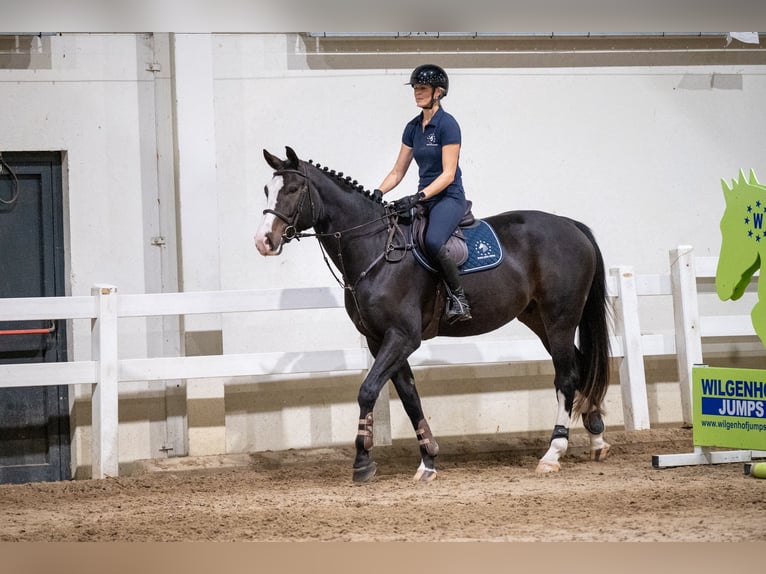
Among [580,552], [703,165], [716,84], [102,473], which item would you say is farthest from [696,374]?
[102,473]

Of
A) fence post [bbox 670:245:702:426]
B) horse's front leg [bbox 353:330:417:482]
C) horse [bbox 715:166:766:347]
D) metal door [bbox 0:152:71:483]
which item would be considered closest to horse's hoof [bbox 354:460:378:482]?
Result: horse's front leg [bbox 353:330:417:482]

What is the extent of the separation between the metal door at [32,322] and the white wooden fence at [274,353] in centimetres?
71

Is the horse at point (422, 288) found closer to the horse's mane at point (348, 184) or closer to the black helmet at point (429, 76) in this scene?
the horse's mane at point (348, 184)

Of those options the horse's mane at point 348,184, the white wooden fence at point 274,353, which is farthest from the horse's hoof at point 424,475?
the horse's mane at point 348,184

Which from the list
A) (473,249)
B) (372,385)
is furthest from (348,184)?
(372,385)

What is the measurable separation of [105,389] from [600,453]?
11.5 ft

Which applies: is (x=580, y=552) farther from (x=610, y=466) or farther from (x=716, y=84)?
(x=716, y=84)

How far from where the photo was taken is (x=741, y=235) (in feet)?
16.3

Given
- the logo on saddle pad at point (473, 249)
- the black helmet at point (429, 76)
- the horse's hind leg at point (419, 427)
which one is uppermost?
the black helmet at point (429, 76)

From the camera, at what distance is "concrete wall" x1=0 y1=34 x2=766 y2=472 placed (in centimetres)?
673

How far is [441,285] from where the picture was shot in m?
5.55

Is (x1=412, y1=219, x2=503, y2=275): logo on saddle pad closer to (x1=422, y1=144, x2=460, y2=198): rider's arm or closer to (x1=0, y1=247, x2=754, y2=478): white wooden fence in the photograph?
(x1=422, y1=144, x2=460, y2=198): rider's arm

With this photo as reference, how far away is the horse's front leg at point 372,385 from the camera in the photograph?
5.17 metres

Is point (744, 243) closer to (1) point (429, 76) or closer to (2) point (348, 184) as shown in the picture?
(1) point (429, 76)
